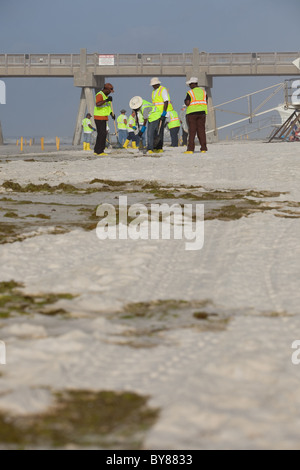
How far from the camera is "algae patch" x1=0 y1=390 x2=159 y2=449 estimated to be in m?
2.34

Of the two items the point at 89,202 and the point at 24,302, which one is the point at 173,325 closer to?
the point at 24,302

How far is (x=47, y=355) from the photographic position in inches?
121

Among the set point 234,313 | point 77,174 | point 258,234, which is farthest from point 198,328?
point 77,174

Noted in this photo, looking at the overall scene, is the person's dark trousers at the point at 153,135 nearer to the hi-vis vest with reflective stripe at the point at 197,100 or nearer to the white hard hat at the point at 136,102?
the hi-vis vest with reflective stripe at the point at 197,100

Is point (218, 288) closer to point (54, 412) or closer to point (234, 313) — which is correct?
point (234, 313)

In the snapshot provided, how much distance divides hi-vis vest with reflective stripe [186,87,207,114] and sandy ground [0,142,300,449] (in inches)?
330

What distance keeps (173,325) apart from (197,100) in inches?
494

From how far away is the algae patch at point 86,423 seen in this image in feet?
7.68

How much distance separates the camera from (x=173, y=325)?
365cm

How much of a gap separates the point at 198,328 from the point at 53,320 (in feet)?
2.32

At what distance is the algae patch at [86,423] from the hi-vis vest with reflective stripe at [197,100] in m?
13.5

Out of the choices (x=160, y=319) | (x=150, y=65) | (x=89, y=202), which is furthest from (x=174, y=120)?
(x=150, y=65)

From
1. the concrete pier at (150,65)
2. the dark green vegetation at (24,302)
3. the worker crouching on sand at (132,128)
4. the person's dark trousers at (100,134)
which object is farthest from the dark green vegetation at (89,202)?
the concrete pier at (150,65)

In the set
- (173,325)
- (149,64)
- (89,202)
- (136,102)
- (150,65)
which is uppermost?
(149,64)
